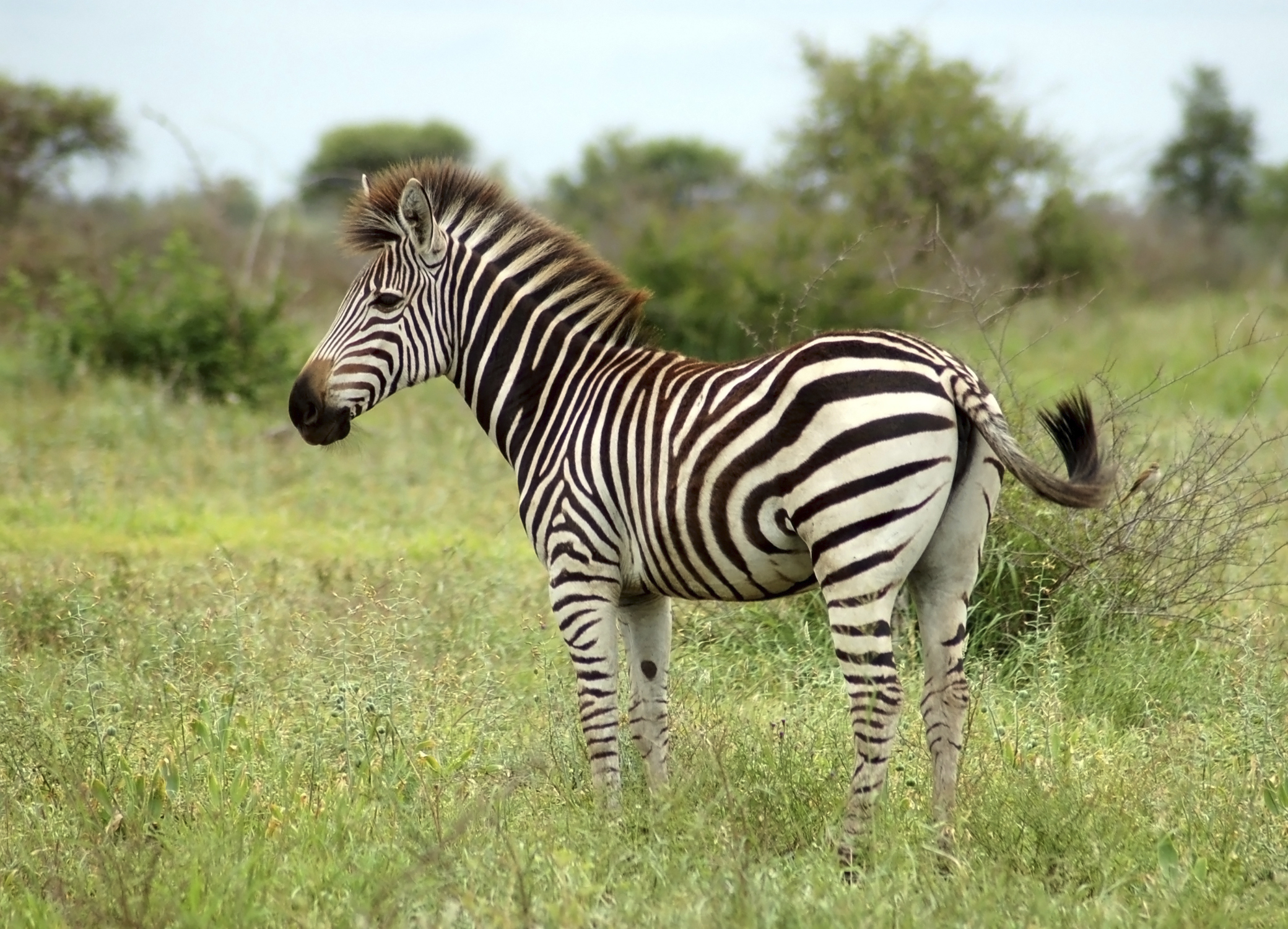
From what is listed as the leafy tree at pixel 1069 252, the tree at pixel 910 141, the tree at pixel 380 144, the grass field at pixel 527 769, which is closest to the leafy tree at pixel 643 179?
the tree at pixel 910 141

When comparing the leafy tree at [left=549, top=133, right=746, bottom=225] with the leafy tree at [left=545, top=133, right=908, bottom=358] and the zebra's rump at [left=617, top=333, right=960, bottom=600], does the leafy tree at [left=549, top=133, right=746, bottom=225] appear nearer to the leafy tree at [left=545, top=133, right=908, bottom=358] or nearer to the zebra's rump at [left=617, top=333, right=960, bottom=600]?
the leafy tree at [left=545, top=133, right=908, bottom=358]

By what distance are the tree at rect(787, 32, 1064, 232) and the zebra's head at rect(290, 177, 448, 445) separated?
564 inches

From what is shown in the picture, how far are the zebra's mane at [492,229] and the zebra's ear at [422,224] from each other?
0.05 metres

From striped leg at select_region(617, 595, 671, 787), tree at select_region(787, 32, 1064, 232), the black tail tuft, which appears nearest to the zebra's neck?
striped leg at select_region(617, 595, 671, 787)

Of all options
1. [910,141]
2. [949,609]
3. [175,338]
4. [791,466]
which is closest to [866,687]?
[949,609]

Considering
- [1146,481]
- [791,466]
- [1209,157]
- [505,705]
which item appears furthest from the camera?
[1209,157]

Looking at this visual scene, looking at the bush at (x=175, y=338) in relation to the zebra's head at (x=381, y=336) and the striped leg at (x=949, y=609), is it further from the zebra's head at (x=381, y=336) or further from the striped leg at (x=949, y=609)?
the striped leg at (x=949, y=609)

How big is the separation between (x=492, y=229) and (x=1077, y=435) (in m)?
2.21

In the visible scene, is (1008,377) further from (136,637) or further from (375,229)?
(136,637)

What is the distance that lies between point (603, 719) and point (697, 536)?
0.77 meters

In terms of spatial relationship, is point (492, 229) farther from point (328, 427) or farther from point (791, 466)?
point (791, 466)

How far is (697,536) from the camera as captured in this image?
4.21m

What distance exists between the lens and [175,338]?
13422 mm

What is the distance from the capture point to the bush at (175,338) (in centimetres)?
1332
